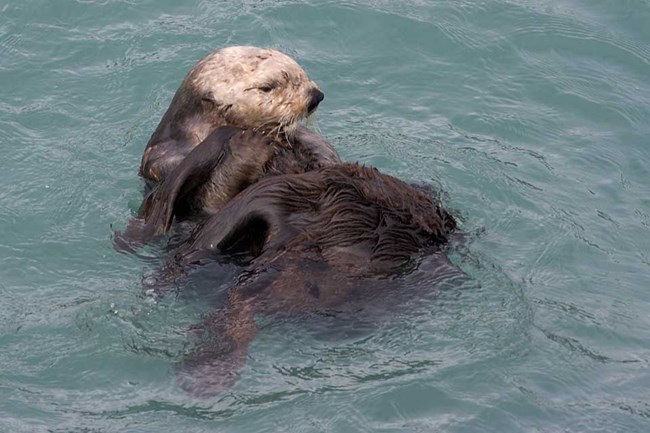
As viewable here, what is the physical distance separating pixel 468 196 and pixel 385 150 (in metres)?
0.86

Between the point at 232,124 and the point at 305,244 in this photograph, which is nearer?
the point at 305,244

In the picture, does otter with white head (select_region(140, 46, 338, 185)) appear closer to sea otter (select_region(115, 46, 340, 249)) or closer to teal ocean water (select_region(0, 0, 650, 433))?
sea otter (select_region(115, 46, 340, 249))

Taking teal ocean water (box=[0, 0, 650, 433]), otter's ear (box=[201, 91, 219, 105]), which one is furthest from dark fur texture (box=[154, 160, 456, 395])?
otter's ear (box=[201, 91, 219, 105])

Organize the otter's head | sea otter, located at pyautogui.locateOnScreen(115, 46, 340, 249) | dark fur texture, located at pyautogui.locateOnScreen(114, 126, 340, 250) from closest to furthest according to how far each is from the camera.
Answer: dark fur texture, located at pyautogui.locateOnScreen(114, 126, 340, 250) → sea otter, located at pyautogui.locateOnScreen(115, 46, 340, 249) → the otter's head

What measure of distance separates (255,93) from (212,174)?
0.62 meters

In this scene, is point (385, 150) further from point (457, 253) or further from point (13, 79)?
point (13, 79)

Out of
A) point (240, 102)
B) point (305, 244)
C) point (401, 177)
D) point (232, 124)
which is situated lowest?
point (401, 177)

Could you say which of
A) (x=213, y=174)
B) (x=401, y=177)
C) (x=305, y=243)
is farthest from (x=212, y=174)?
(x=401, y=177)

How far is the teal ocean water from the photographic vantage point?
5582 mm

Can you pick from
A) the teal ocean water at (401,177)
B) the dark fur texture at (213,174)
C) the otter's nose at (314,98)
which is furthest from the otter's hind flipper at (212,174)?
the otter's nose at (314,98)

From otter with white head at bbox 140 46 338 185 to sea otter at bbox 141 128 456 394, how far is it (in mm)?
765

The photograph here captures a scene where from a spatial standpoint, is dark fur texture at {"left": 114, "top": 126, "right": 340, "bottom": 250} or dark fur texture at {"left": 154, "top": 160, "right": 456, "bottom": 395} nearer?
dark fur texture at {"left": 154, "top": 160, "right": 456, "bottom": 395}

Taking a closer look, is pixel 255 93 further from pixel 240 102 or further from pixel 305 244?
pixel 305 244

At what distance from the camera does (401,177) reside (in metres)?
7.95
